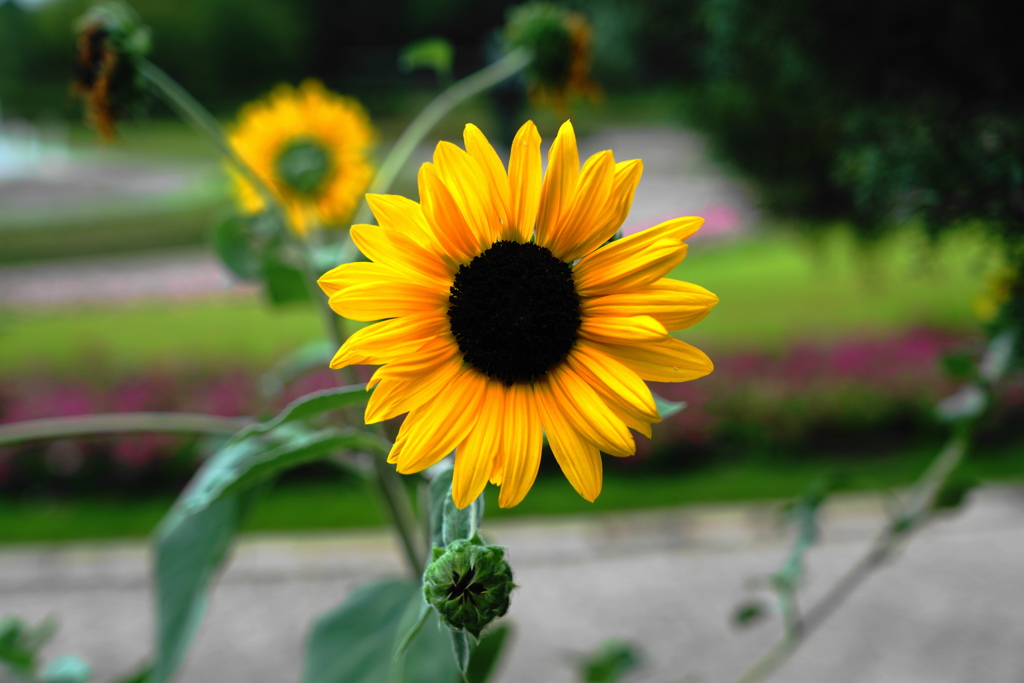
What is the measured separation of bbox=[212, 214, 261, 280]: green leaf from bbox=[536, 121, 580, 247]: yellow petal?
1.08 ft

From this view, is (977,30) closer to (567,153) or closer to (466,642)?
(567,153)

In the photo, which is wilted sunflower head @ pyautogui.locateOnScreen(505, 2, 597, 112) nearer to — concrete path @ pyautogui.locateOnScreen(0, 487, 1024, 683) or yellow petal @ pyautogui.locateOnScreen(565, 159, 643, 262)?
yellow petal @ pyautogui.locateOnScreen(565, 159, 643, 262)

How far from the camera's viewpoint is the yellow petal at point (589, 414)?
35cm

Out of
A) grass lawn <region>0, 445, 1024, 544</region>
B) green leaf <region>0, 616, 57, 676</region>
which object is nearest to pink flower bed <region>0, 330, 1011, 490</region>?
grass lawn <region>0, 445, 1024, 544</region>

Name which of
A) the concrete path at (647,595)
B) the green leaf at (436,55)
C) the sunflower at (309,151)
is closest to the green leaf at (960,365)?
the green leaf at (436,55)

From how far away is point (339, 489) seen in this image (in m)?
3.03

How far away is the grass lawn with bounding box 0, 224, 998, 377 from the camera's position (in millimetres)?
4031

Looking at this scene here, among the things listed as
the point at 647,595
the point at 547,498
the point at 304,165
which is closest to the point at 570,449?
the point at 304,165

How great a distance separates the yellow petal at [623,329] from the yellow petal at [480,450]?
0.15ft

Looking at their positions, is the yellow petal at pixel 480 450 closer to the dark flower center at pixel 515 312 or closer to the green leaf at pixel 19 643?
the dark flower center at pixel 515 312

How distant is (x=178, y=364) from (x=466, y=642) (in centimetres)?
376

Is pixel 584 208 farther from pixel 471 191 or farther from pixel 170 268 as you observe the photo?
pixel 170 268

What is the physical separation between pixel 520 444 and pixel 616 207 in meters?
0.11

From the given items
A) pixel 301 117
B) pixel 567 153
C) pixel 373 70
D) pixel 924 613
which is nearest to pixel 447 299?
pixel 567 153
